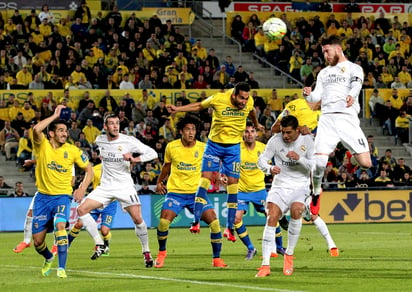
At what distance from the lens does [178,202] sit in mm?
17125

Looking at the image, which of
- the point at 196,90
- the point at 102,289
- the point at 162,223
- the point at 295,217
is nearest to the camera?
the point at 102,289

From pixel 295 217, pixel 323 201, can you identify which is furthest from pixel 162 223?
pixel 323 201

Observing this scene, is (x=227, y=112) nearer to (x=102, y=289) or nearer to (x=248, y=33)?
(x=102, y=289)

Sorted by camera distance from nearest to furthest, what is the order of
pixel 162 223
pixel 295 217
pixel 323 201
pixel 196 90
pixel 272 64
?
pixel 295 217
pixel 162 223
pixel 323 201
pixel 196 90
pixel 272 64

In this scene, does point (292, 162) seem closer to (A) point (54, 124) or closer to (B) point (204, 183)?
(B) point (204, 183)

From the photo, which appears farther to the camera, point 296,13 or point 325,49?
point 296,13

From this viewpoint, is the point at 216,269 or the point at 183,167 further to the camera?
the point at 183,167

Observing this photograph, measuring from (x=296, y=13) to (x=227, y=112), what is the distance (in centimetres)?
2515

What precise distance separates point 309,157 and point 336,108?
1262 millimetres

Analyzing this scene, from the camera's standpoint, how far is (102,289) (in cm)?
1332

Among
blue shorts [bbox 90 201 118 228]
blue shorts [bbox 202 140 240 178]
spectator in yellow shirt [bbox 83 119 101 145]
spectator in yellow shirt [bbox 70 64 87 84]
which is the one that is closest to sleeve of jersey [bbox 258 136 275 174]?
blue shorts [bbox 202 140 240 178]

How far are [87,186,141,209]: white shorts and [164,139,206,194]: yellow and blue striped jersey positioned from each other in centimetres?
62

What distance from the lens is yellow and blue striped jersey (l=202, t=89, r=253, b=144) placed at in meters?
17.8

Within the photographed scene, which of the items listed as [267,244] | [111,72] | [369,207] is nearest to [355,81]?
[267,244]
